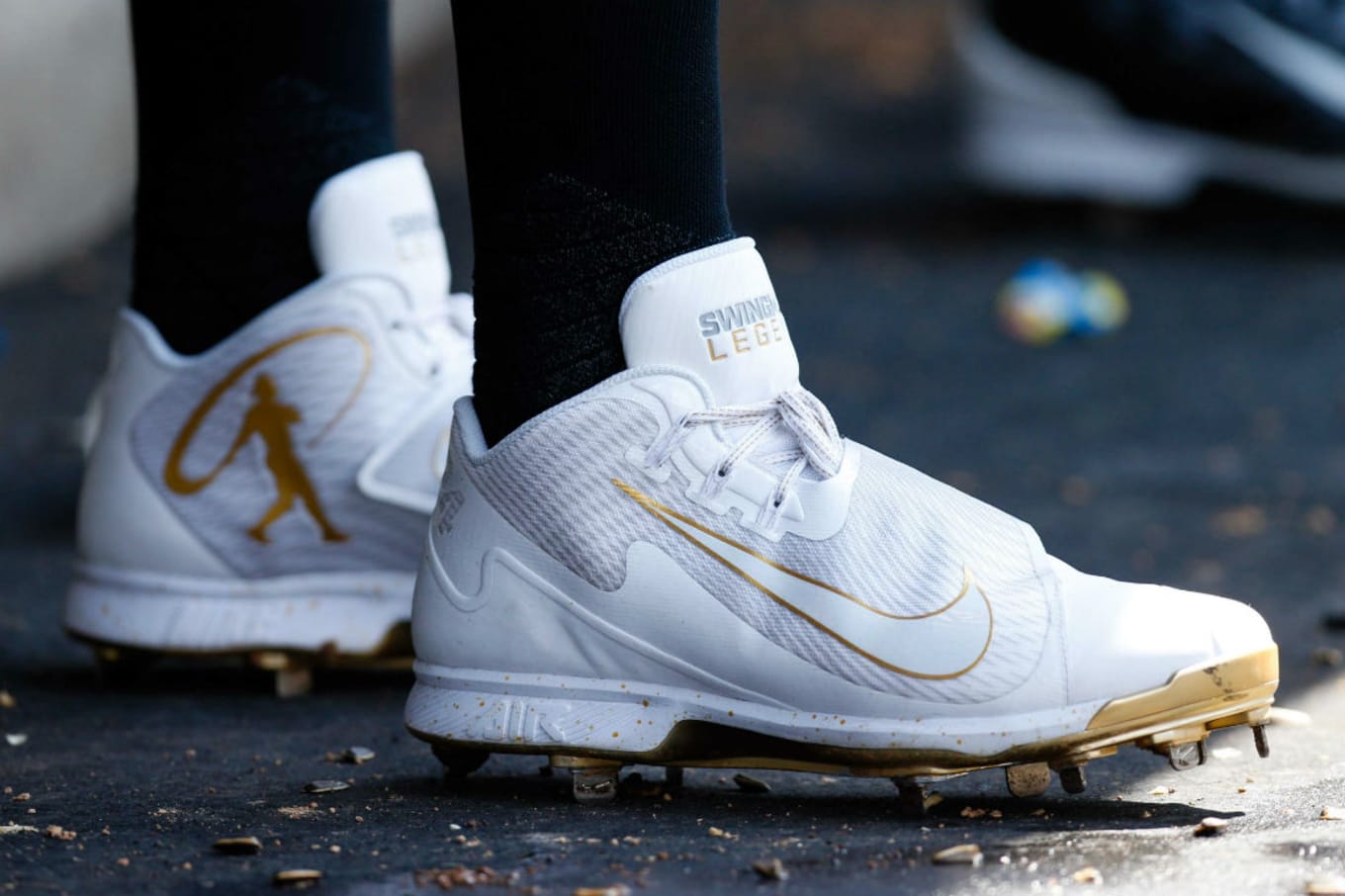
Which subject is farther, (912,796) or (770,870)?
(912,796)

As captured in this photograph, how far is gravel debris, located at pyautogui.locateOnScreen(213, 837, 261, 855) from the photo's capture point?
1.06 meters

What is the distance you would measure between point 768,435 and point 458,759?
306 millimetres

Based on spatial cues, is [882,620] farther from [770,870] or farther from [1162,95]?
[1162,95]

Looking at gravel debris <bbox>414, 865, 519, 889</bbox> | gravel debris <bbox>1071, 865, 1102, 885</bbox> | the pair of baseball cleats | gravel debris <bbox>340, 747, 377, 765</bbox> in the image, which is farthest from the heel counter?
gravel debris <bbox>1071, 865, 1102, 885</bbox>

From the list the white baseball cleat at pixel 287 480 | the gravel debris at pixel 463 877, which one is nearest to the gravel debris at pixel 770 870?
the gravel debris at pixel 463 877

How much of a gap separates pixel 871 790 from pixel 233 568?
62 cm

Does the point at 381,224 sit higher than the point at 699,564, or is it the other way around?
the point at 381,224

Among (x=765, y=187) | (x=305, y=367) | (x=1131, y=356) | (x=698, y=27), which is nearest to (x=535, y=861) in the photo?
(x=698, y=27)

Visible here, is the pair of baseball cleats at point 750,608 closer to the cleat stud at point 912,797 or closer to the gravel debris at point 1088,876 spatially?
the cleat stud at point 912,797

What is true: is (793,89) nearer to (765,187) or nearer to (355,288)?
(765,187)

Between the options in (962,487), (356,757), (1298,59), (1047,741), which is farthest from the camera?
(1298,59)

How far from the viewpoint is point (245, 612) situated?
156cm

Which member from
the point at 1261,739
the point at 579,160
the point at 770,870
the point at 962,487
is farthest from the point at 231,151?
the point at 962,487

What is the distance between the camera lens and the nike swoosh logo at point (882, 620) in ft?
3.71
